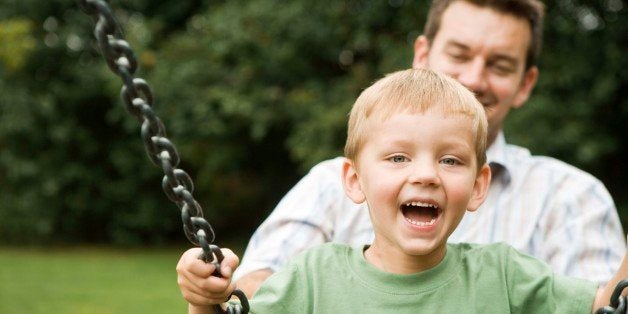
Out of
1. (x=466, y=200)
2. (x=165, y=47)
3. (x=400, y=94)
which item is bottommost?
(x=165, y=47)

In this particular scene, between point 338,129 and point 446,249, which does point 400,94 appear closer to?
point 446,249

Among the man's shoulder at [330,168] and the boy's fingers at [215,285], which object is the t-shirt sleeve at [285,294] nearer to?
the boy's fingers at [215,285]

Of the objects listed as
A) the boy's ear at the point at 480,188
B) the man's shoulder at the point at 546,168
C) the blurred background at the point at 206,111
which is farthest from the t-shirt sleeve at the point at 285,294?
the blurred background at the point at 206,111

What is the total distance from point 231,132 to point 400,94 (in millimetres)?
12358

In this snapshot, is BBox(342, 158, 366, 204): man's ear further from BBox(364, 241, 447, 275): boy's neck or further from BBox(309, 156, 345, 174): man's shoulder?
BBox(309, 156, 345, 174): man's shoulder

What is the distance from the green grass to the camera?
935 cm

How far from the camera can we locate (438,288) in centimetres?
208

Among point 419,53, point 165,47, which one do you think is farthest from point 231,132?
point 419,53

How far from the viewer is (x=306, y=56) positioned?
1322 centimetres

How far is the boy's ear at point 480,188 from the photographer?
6.98ft

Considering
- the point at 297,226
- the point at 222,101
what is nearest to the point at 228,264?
the point at 297,226

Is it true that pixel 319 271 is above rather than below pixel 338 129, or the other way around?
above

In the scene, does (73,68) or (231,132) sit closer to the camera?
(231,132)

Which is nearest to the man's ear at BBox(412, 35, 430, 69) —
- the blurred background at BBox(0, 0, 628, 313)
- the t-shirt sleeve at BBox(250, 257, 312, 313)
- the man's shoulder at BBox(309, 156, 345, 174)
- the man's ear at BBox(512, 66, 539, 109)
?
the man's ear at BBox(512, 66, 539, 109)
